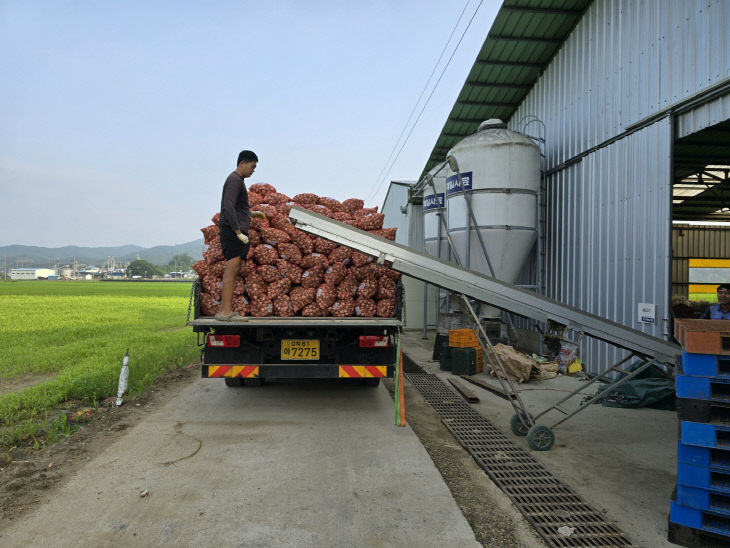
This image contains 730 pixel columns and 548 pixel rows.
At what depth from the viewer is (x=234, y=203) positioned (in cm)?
530

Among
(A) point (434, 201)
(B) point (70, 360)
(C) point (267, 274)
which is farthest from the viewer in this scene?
(A) point (434, 201)

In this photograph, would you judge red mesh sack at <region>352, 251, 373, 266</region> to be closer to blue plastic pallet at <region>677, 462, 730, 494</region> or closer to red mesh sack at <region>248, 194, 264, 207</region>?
red mesh sack at <region>248, 194, 264, 207</region>

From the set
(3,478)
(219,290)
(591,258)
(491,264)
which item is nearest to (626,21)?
(591,258)

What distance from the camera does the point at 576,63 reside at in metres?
9.34

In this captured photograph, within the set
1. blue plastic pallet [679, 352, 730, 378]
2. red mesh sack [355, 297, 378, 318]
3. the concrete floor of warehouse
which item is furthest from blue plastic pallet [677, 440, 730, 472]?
red mesh sack [355, 297, 378, 318]

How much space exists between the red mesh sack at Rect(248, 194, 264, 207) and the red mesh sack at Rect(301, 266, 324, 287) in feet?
4.95

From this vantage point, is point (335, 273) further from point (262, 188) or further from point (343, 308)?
point (262, 188)

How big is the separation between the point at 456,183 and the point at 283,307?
5709mm

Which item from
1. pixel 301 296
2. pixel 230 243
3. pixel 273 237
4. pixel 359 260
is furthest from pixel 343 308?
pixel 230 243

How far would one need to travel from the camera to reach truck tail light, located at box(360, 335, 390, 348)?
5512mm

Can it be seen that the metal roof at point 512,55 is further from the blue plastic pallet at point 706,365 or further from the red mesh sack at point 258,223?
Answer: the blue plastic pallet at point 706,365

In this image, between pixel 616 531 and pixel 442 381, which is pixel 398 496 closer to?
pixel 616 531

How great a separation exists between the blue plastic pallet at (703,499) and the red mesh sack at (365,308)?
3.76 m

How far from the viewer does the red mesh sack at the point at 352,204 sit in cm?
732
